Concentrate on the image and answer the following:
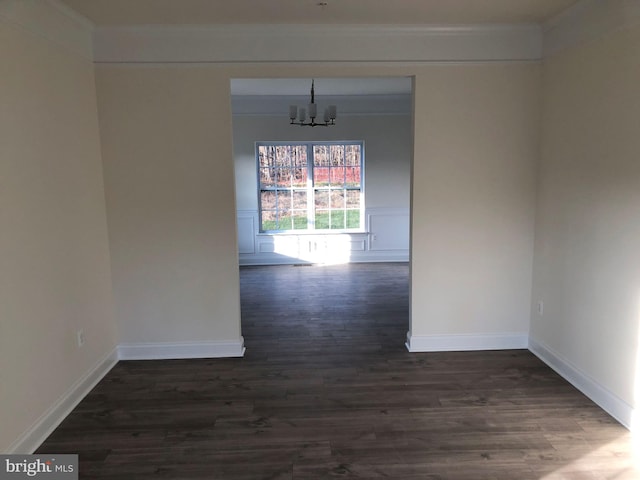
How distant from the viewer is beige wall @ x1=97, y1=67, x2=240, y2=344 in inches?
136

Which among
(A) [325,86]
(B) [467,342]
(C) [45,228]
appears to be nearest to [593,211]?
(B) [467,342]

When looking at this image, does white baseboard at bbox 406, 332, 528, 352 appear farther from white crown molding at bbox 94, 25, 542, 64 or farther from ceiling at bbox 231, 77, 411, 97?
ceiling at bbox 231, 77, 411, 97

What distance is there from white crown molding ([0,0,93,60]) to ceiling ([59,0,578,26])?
85 mm

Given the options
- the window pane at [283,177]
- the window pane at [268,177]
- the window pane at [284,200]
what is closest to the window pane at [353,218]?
the window pane at [284,200]

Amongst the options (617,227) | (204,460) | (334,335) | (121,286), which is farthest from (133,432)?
(617,227)

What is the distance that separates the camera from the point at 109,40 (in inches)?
132

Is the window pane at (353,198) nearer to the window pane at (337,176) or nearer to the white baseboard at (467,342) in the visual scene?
the window pane at (337,176)

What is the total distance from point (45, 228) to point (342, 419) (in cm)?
213

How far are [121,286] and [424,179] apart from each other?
2612 mm

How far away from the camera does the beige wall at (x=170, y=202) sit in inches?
136

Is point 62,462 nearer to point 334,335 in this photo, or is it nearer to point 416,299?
point 334,335

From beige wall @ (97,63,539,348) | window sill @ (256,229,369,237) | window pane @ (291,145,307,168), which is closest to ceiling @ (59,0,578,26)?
beige wall @ (97,63,539,348)

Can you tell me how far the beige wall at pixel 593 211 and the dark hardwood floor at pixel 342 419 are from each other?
0.39 metres

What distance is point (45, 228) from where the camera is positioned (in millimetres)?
2646
